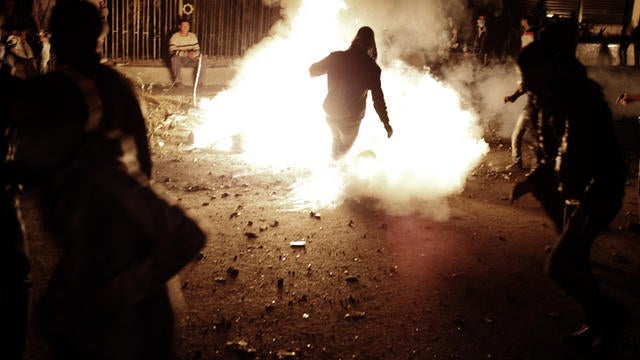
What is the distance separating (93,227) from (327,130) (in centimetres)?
885

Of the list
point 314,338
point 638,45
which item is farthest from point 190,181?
point 638,45

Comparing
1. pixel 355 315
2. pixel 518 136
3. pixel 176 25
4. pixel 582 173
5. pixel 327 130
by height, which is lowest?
pixel 355 315

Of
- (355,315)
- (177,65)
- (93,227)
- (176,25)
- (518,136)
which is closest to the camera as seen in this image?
(93,227)

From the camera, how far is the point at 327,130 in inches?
424

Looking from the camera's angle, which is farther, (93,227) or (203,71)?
(203,71)

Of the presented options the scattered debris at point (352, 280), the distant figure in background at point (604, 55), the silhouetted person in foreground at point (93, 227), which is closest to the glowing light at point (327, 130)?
the scattered debris at point (352, 280)

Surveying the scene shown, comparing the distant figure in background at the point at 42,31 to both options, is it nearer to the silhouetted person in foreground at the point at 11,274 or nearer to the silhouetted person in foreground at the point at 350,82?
the silhouetted person in foreground at the point at 350,82

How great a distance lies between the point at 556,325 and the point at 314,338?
Answer: 1.83m

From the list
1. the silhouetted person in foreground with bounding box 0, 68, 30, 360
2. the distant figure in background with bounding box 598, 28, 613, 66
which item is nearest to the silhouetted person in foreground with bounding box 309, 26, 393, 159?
the silhouetted person in foreground with bounding box 0, 68, 30, 360

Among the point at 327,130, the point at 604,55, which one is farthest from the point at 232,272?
the point at 604,55

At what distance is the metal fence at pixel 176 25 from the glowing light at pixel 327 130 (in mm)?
2170

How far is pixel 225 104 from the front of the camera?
12.0 metres

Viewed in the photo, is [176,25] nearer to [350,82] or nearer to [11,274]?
[350,82]

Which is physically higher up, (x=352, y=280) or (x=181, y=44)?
(x=181, y=44)
